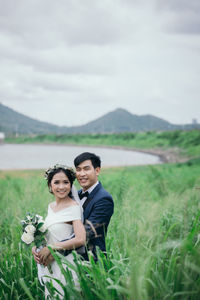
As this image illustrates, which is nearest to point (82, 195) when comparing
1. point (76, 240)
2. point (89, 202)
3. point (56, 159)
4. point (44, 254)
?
point (89, 202)

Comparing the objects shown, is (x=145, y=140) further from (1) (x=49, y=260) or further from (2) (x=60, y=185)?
(1) (x=49, y=260)

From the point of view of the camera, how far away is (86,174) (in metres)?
2.92

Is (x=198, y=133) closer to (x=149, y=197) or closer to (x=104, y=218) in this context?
(x=149, y=197)

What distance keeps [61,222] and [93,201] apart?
34 cm

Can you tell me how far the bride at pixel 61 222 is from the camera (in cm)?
266

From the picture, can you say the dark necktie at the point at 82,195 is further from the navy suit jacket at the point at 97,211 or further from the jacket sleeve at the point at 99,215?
the jacket sleeve at the point at 99,215

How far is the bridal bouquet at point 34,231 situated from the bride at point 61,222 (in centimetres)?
8

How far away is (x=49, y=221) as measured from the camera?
9.25ft

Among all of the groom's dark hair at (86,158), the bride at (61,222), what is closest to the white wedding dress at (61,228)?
the bride at (61,222)

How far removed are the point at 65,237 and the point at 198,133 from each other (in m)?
53.8

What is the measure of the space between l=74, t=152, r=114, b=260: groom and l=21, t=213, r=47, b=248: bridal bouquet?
40 centimetres

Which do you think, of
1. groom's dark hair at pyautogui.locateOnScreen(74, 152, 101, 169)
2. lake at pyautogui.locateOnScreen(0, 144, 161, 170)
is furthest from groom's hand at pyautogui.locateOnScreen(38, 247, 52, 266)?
lake at pyautogui.locateOnScreen(0, 144, 161, 170)

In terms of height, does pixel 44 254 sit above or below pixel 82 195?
below

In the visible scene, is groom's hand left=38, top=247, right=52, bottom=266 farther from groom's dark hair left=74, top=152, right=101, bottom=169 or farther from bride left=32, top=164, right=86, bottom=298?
groom's dark hair left=74, top=152, right=101, bottom=169
